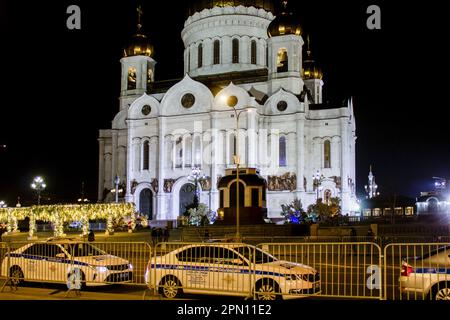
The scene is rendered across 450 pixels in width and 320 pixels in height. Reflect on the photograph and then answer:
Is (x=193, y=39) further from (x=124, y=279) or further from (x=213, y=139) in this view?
(x=124, y=279)

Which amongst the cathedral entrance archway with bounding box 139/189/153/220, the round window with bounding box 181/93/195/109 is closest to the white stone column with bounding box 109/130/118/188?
the cathedral entrance archway with bounding box 139/189/153/220

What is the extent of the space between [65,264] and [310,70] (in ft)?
189

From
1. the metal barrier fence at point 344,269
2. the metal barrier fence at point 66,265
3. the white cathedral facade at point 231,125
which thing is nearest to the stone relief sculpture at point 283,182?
the white cathedral facade at point 231,125

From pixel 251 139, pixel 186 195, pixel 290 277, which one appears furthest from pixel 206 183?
pixel 290 277

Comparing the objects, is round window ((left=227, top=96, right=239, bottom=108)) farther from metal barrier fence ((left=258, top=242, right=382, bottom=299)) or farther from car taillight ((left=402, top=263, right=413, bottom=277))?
car taillight ((left=402, top=263, right=413, bottom=277))

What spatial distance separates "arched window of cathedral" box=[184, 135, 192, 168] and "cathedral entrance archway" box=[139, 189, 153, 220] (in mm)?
5234

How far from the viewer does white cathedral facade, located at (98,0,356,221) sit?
55.7 meters

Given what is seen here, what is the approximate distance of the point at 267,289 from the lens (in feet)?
37.2

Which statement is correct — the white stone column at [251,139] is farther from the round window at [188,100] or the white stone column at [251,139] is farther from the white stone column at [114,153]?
the white stone column at [114,153]

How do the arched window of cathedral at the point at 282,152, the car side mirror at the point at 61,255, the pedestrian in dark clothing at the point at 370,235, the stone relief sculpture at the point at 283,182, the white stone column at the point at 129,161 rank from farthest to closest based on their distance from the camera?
the white stone column at the point at 129,161 < the arched window of cathedral at the point at 282,152 < the stone relief sculpture at the point at 283,182 < the pedestrian in dark clothing at the point at 370,235 < the car side mirror at the point at 61,255

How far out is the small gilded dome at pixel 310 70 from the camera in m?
67.8

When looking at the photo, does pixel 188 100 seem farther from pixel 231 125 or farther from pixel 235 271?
pixel 235 271

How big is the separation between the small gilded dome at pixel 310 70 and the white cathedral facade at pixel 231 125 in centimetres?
438
